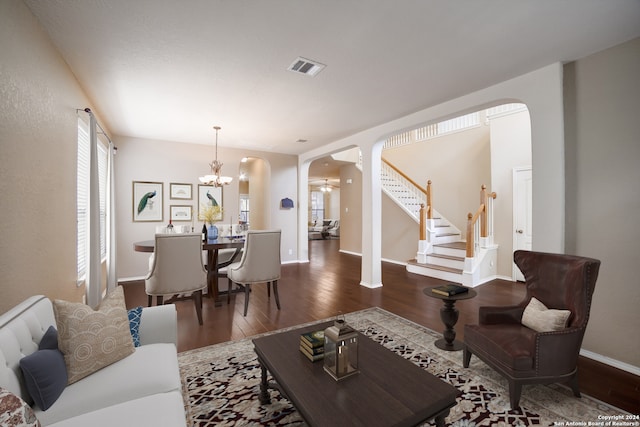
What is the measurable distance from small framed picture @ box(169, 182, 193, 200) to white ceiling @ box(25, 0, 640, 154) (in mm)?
2041

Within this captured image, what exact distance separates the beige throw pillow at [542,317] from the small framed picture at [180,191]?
5804 mm

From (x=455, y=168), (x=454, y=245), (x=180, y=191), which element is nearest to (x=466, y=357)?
(x=454, y=245)

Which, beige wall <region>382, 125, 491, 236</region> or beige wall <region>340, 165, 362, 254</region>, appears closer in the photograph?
beige wall <region>382, 125, 491, 236</region>

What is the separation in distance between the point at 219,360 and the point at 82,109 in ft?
Result: 10.4

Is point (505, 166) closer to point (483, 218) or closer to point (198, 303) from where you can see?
point (483, 218)

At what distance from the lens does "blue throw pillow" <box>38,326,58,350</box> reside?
1.39 meters

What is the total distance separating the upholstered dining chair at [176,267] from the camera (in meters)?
3.06

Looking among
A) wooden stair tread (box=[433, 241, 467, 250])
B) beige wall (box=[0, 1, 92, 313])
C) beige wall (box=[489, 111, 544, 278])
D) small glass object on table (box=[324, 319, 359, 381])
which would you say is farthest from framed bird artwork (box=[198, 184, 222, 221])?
beige wall (box=[489, 111, 544, 278])

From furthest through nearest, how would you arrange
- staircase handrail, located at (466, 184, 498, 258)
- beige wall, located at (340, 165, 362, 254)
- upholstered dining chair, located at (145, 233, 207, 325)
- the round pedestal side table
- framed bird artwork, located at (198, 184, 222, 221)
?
beige wall, located at (340, 165, 362, 254) → framed bird artwork, located at (198, 184, 222, 221) → staircase handrail, located at (466, 184, 498, 258) → upholstered dining chair, located at (145, 233, 207, 325) → the round pedestal side table

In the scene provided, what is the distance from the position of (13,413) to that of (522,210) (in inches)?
251

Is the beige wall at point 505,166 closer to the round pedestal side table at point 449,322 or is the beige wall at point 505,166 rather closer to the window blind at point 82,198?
the round pedestal side table at point 449,322

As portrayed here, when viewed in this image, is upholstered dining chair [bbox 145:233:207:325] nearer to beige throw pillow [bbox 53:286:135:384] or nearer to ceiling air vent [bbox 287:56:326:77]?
beige throw pillow [bbox 53:286:135:384]

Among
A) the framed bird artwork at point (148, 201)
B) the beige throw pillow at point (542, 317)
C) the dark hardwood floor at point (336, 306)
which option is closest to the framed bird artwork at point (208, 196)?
the framed bird artwork at point (148, 201)

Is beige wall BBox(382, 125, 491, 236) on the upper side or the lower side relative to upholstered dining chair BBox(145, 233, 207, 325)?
upper
